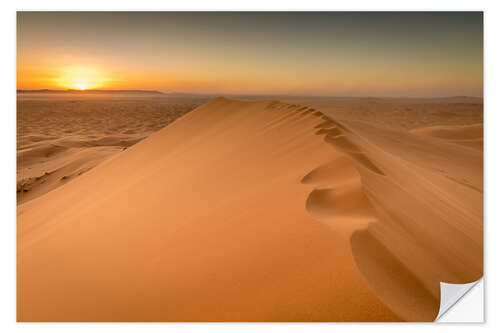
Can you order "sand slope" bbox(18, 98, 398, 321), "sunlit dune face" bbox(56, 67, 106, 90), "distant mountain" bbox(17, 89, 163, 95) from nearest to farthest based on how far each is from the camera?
"sand slope" bbox(18, 98, 398, 321) < "distant mountain" bbox(17, 89, 163, 95) < "sunlit dune face" bbox(56, 67, 106, 90)

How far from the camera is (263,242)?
1738 mm

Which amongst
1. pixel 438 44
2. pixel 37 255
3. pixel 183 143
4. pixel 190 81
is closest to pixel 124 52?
pixel 190 81

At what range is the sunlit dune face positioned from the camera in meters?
3.25

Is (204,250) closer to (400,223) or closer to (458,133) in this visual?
(400,223)

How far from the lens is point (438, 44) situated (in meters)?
3.06

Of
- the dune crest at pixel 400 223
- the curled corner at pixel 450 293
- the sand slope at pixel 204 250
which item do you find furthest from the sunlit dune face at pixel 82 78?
the curled corner at pixel 450 293

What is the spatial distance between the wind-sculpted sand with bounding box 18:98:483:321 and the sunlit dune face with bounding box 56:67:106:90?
103 centimetres

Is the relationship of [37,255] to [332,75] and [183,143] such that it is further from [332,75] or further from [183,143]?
[332,75]

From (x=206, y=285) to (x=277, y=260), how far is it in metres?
0.36

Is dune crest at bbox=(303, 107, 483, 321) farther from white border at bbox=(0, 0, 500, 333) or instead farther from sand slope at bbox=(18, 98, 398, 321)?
white border at bbox=(0, 0, 500, 333)

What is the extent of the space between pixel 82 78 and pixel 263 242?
2.58 m

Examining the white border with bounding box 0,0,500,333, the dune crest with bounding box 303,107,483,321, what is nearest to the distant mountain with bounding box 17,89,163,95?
the white border with bounding box 0,0,500,333
